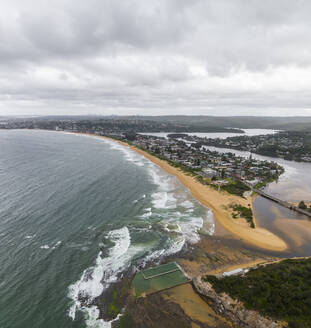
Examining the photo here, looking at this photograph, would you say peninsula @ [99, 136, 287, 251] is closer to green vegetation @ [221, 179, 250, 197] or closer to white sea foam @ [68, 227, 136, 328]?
green vegetation @ [221, 179, 250, 197]

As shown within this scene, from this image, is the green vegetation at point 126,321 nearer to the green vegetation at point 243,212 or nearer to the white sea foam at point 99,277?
the white sea foam at point 99,277

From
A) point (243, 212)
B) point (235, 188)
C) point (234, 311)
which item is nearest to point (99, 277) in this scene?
point (234, 311)

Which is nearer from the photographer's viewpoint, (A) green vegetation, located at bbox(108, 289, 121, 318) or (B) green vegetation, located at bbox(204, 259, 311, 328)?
(B) green vegetation, located at bbox(204, 259, 311, 328)

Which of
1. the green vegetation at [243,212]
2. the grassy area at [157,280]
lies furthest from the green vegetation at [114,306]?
the green vegetation at [243,212]

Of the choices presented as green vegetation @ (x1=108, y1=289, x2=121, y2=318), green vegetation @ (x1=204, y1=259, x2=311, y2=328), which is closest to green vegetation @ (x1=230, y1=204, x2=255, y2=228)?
green vegetation @ (x1=204, y1=259, x2=311, y2=328)

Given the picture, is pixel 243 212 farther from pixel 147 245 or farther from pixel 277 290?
pixel 147 245
